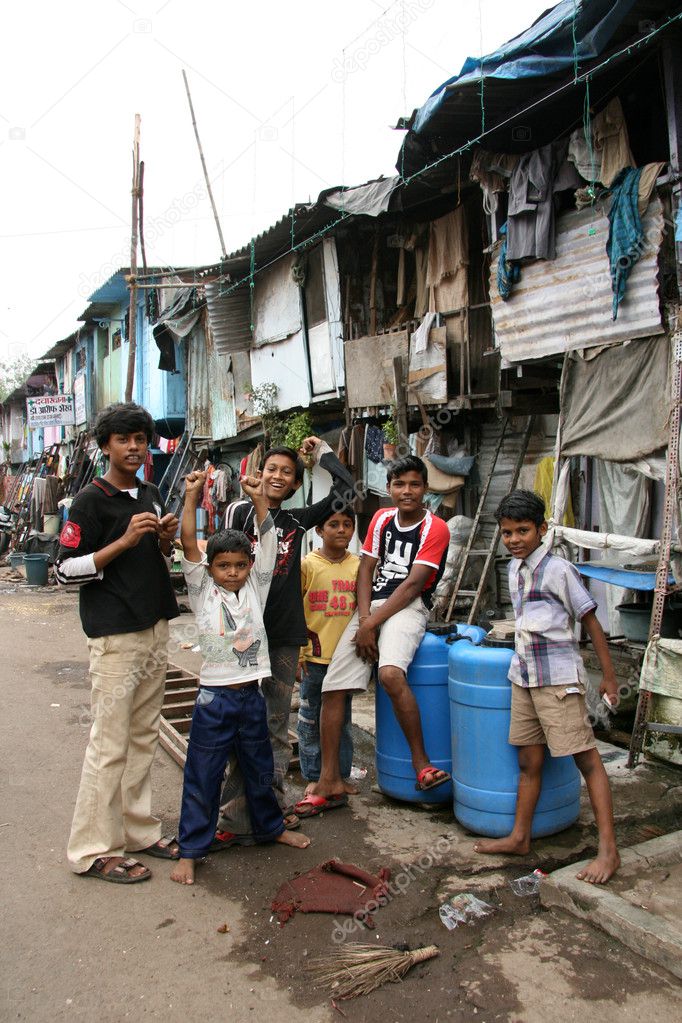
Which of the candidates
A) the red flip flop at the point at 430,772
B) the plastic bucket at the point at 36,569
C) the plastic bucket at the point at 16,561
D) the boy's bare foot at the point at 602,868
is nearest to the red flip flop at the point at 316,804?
the red flip flop at the point at 430,772

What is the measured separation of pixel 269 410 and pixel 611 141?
803 cm

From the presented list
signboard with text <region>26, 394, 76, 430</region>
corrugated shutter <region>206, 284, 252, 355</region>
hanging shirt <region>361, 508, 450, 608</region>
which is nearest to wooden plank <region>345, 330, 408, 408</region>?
corrugated shutter <region>206, 284, 252, 355</region>

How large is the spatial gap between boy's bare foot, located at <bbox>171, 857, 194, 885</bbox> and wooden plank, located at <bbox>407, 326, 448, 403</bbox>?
23.7ft

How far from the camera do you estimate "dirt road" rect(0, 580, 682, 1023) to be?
8.48 ft

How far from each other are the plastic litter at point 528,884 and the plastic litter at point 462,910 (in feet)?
0.61

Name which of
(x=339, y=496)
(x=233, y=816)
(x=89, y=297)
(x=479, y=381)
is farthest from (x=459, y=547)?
(x=89, y=297)

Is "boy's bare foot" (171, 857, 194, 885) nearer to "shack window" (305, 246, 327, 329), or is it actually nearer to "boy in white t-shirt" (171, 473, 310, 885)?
"boy in white t-shirt" (171, 473, 310, 885)

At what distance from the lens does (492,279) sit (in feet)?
26.4

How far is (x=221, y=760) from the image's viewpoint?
358 centimetres

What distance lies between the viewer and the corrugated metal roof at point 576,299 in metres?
6.39

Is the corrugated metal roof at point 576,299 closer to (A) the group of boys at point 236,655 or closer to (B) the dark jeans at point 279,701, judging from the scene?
(A) the group of boys at point 236,655

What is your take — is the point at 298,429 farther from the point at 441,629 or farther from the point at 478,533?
the point at 441,629

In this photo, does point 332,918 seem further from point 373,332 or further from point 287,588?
point 373,332

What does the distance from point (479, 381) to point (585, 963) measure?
7769 millimetres
